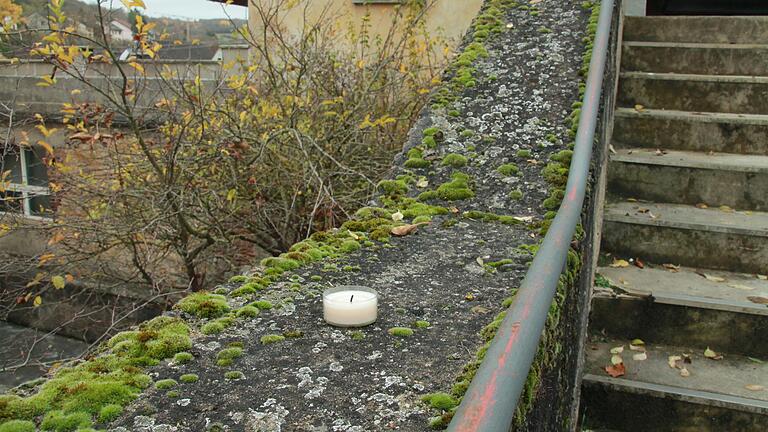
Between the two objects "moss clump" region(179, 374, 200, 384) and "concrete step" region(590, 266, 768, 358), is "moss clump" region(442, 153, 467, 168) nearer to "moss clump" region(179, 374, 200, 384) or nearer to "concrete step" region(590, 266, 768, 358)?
"concrete step" region(590, 266, 768, 358)

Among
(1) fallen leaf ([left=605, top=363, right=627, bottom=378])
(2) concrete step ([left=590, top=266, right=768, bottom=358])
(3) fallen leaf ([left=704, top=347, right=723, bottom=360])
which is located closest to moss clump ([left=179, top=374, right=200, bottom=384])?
(1) fallen leaf ([left=605, top=363, right=627, bottom=378])

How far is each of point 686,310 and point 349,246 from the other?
147 cm

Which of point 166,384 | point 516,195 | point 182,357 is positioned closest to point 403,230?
point 516,195

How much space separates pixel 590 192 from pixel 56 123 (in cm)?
807

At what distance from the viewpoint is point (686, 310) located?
277 centimetres

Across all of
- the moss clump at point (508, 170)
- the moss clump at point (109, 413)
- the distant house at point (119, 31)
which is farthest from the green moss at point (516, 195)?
the distant house at point (119, 31)

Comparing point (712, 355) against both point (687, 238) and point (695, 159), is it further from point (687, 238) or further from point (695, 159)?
point (695, 159)

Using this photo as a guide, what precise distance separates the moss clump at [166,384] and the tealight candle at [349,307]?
48 cm

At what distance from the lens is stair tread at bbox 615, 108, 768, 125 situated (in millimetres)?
3689

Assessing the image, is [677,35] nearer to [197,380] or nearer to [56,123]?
[197,380]

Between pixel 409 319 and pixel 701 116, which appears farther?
pixel 701 116

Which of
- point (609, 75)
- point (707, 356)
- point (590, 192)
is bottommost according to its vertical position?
point (707, 356)

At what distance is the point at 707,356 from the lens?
2.73m

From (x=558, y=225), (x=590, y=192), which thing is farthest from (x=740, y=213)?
(x=558, y=225)
